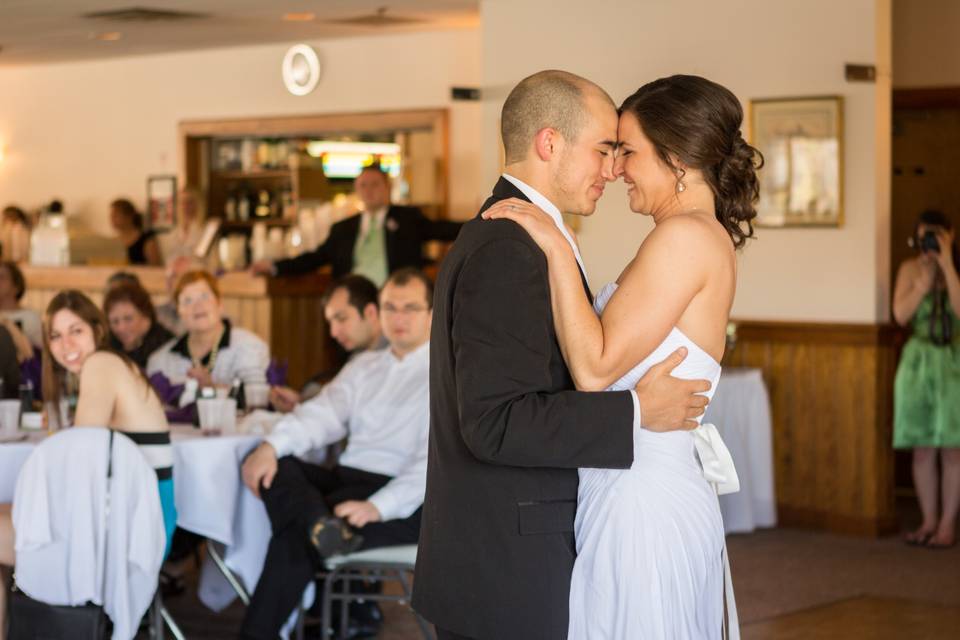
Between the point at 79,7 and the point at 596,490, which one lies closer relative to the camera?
the point at 596,490

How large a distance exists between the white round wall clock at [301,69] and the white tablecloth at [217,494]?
22.5ft

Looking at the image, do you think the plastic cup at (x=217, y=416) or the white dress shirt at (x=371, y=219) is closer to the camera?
the plastic cup at (x=217, y=416)

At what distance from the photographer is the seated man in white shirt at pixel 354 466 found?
15.2 feet

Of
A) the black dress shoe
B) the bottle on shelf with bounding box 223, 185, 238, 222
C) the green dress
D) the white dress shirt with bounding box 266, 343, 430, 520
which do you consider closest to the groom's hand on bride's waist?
the black dress shoe

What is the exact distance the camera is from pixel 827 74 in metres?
7.73

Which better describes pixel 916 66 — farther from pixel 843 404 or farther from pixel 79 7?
pixel 79 7

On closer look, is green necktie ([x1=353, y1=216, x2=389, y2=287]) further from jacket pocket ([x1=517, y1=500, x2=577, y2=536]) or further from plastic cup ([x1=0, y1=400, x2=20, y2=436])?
jacket pocket ([x1=517, y1=500, x2=577, y2=536])

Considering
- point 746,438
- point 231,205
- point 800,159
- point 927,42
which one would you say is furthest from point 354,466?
point 231,205

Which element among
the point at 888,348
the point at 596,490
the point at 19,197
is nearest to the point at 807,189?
the point at 888,348

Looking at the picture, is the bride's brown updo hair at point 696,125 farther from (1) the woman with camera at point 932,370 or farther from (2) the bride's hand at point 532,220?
(1) the woman with camera at point 932,370

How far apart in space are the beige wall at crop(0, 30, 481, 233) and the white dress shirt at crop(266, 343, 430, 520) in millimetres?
5598

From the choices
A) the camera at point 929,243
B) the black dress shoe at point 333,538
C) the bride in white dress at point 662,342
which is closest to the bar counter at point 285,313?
the camera at point 929,243

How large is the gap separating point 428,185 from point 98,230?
12.3ft

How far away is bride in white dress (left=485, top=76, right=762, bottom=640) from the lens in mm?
2486
